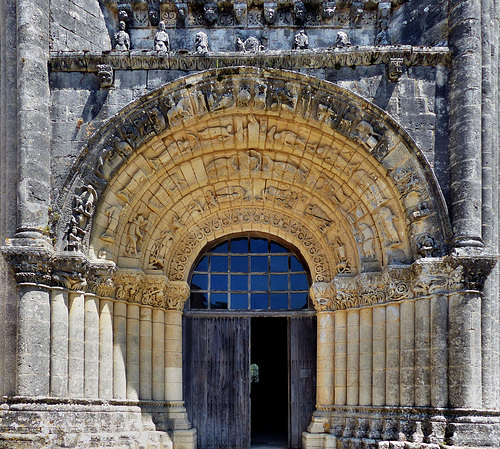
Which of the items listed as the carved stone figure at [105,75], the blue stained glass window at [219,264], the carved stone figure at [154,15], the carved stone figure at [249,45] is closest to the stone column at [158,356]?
the blue stained glass window at [219,264]

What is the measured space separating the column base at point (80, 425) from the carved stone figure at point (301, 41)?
566cm

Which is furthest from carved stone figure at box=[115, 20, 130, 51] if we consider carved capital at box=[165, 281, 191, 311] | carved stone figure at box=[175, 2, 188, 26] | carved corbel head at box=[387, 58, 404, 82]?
carved corbel head at box=[387, 58, 404, 82]

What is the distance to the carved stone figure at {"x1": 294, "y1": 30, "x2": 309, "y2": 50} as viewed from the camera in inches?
345

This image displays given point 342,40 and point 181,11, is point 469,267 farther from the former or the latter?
point 181,11

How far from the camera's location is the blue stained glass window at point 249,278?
396 inches

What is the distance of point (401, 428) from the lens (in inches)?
317

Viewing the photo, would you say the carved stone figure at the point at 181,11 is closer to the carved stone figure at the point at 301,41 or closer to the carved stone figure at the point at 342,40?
the carved stone figure at the point at 301,41

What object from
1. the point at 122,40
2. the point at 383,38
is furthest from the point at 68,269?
the point at 383,38

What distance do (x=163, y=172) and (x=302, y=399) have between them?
14.0 feet

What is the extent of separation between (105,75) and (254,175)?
264cm

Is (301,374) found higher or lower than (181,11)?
lower

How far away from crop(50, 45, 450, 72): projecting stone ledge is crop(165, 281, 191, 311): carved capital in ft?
10.8

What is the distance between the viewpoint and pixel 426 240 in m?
8.16

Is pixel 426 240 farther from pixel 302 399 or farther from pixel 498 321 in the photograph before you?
pixel 302 399
